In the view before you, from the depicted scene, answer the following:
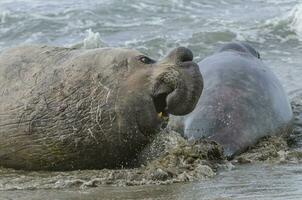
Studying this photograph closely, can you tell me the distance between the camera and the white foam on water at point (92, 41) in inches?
460

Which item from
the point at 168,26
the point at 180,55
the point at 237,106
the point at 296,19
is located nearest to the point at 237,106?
the point at 237,106

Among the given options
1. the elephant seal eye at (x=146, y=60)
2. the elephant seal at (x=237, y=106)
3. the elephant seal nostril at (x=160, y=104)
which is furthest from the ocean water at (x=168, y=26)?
the elephant seal eye at (x=146, y=60)

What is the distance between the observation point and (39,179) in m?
4.95

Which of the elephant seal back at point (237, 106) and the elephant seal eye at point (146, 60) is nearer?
the elephant seal eye at point (146, 60)

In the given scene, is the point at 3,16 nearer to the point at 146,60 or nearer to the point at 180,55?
the point at 146,60

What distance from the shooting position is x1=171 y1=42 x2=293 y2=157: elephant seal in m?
5.91

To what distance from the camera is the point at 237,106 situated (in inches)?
243

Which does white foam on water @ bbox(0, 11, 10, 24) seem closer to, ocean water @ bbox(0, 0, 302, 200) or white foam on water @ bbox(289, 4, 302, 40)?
ocean water @ bbox(0, 0, 302, 200)

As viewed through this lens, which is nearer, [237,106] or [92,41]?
[237,106]

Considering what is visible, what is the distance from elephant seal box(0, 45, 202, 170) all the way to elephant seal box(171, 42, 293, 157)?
1074mm

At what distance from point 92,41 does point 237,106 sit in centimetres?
609

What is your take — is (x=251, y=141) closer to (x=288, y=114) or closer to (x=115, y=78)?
(x=288, y=114)

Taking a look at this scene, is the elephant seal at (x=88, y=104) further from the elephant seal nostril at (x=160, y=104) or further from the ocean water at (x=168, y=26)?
the ocean water at (x=168, y=26)

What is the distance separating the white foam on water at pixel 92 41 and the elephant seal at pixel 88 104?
20.8 ft
